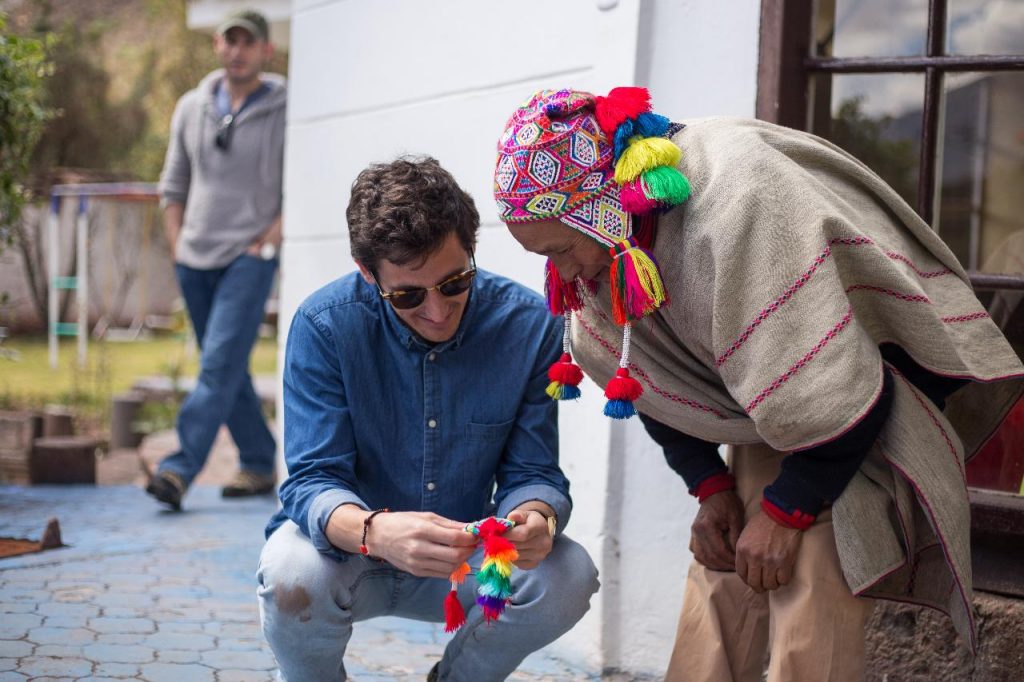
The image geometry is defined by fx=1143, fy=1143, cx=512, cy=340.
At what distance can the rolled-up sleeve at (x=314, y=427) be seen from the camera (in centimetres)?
251

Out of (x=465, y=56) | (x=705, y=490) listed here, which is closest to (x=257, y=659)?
(x=705, y=490)

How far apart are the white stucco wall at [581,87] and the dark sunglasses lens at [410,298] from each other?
103cm

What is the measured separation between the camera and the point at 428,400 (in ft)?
8.65

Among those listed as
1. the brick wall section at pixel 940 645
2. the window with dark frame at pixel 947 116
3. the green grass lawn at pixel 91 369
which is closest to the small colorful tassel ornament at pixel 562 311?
the window with dark frame at pixel 947 116

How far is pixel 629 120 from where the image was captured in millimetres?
2232

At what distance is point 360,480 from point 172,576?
178 cm

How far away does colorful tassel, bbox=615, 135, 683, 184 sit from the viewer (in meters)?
2.17

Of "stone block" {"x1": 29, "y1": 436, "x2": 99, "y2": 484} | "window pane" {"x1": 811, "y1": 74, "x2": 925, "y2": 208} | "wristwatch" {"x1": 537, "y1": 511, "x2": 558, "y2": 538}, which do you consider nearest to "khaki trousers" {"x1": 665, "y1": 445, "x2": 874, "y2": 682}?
"wristwatch" {"x1": 537, "y1": 511, "x2": 558, "y2": 538}

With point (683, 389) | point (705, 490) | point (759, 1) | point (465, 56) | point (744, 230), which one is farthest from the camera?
point (465, 56)

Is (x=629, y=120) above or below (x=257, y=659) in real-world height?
above

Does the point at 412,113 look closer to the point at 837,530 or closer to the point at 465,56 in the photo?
the point at 465,56

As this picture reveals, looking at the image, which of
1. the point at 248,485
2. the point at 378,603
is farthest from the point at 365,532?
the point at 248,485

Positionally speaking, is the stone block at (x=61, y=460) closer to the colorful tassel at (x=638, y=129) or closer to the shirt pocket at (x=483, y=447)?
the shirt pocket at (x=483, y=447)

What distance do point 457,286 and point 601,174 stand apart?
444 millimetres
